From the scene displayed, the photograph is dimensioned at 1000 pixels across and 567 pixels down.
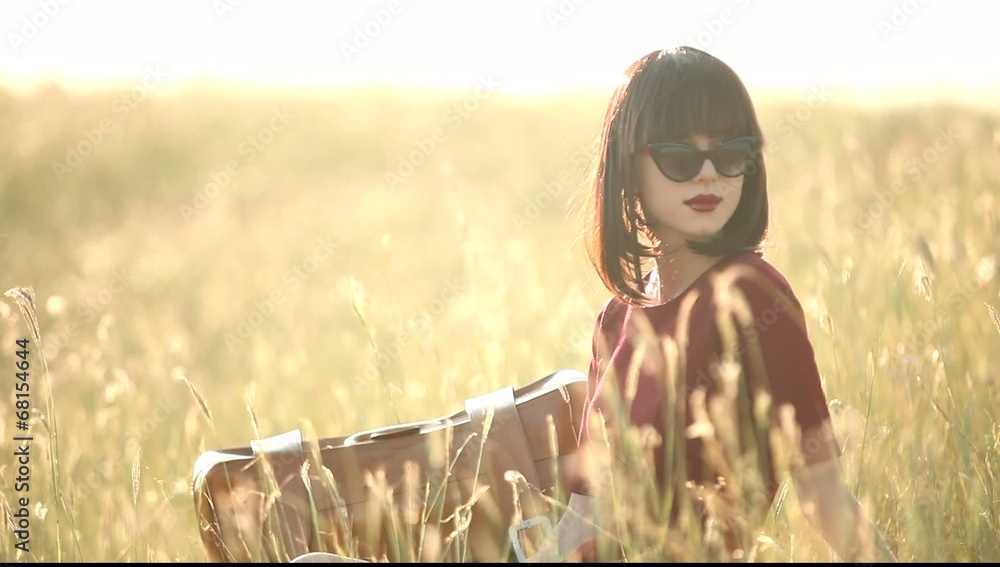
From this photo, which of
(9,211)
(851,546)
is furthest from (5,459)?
(9,211)

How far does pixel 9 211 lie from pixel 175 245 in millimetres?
2187

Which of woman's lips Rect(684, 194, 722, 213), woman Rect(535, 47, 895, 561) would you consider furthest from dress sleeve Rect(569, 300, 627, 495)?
woman's lips Rect(684, 194, 722, 213)

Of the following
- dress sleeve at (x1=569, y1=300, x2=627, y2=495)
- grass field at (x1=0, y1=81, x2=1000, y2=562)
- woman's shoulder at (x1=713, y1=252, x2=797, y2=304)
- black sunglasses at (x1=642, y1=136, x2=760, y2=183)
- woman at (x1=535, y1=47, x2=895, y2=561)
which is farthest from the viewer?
grass field at (x1=0, y1=81, x2=1000, y2=562)

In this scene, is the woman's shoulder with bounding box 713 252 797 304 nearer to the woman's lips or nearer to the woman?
the woman

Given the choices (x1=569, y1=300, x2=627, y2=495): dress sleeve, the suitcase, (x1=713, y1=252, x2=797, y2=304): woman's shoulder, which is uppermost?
(x1=713, y1=252, x2=797, y2=304): woman's shoulder

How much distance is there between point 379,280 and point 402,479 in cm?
438

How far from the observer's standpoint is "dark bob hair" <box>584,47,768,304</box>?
6.16 feet

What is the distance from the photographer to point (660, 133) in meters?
1.90

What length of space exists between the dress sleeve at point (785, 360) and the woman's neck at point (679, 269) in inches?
9.2

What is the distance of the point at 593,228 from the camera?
2.18 metres

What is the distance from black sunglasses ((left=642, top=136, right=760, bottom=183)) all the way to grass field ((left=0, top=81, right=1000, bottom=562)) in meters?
0.34

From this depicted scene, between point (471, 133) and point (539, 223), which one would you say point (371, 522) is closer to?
point (539, 223)

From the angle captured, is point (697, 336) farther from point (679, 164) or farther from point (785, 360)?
point (679, 164)

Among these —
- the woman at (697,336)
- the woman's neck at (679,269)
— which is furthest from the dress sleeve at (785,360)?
the woman's neck at (679,269)
